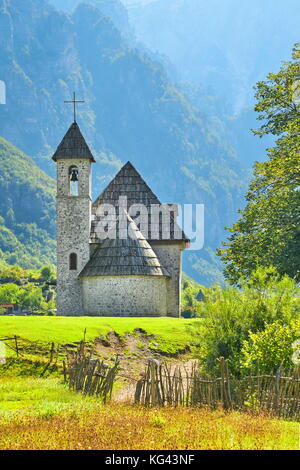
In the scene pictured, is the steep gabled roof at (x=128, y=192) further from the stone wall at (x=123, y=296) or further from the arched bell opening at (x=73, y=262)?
the stone wall at (x=123, y=296)

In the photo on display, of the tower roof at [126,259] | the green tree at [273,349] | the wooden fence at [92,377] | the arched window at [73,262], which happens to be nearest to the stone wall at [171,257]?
the tower roof at [126,259]

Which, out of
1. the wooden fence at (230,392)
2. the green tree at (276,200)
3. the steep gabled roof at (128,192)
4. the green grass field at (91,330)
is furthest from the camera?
the steep gabled roof at (128,192)

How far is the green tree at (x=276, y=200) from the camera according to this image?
29.8 metres

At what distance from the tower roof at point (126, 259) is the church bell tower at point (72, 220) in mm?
1265

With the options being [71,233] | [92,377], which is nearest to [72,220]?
[71,233]

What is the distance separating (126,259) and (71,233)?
16.9 feet

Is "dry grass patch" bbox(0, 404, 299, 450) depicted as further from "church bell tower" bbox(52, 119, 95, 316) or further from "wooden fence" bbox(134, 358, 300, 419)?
"church bell tower" bbox(52, 119, 95, 316)

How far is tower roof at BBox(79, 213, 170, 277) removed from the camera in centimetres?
4222

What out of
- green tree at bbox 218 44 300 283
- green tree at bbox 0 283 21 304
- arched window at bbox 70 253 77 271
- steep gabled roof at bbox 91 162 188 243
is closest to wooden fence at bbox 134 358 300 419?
green tree at bbox 218 44 300 283

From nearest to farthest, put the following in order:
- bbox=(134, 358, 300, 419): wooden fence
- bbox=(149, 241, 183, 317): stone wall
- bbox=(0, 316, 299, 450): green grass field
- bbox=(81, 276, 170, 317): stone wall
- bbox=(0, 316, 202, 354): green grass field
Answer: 1. bbox=(0, 316, 299, 450): green grass field
2. bbox=(134, 358, 300, 419): wooden fence
3. bbox=(0, 316, 202, 354): green grass field
4. bbox=(81, 276, 170, 317): stone wall
5. bbox=(149, 241, 183, 317): stone wall

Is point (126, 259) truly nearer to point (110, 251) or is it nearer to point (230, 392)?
point (110, 251)

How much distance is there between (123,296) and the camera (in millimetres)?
41938

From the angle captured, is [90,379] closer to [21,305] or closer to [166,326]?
[166,326]

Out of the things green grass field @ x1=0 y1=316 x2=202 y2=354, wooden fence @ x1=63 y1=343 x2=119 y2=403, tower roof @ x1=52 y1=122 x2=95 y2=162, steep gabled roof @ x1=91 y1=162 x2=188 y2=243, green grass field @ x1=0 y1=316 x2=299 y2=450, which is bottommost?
green grass field @ x1=0 y1=316 x2=299 y2=450
